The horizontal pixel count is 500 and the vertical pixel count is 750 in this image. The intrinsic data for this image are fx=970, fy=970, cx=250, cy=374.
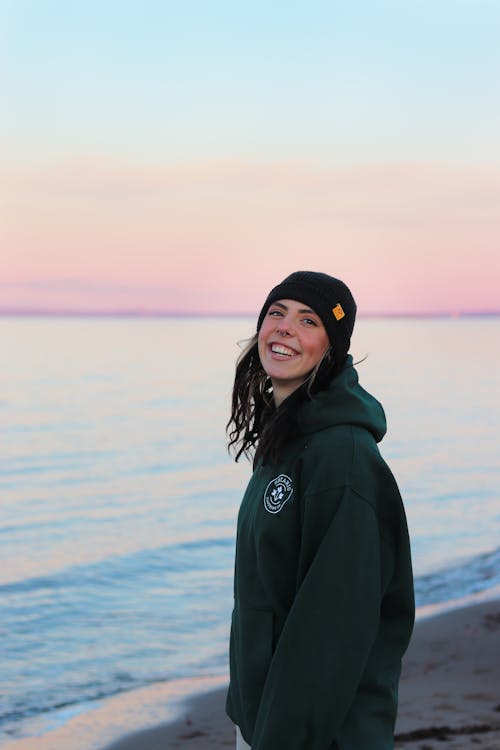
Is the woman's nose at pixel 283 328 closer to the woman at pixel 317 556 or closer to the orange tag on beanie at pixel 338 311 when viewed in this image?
the woman at pixel 317 556

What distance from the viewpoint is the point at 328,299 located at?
2.48m

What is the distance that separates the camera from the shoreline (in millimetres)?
5624

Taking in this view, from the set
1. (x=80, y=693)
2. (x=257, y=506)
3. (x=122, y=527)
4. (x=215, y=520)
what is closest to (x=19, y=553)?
(x=122, y=527)

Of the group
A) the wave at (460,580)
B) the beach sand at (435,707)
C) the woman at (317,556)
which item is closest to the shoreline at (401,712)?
the beach sand at (435,707)

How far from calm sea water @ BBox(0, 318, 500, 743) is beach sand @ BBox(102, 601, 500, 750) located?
0.99 m

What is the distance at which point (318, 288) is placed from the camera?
2.49 meters

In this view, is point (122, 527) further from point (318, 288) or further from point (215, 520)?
point (318, 288)

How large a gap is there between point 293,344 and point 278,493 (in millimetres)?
398

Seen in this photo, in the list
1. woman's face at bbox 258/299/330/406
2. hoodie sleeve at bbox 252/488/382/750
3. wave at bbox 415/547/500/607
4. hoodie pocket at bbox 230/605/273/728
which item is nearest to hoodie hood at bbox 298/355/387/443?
woman's face at bbox 258/299/330/406

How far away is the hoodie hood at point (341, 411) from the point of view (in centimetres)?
227

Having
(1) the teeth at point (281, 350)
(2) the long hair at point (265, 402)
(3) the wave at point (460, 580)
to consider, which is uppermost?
(1) the teeth at point (281, 350)

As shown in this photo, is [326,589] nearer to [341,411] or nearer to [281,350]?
[341,411]

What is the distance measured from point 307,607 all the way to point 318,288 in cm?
82

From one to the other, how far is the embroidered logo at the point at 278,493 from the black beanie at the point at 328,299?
380mm
